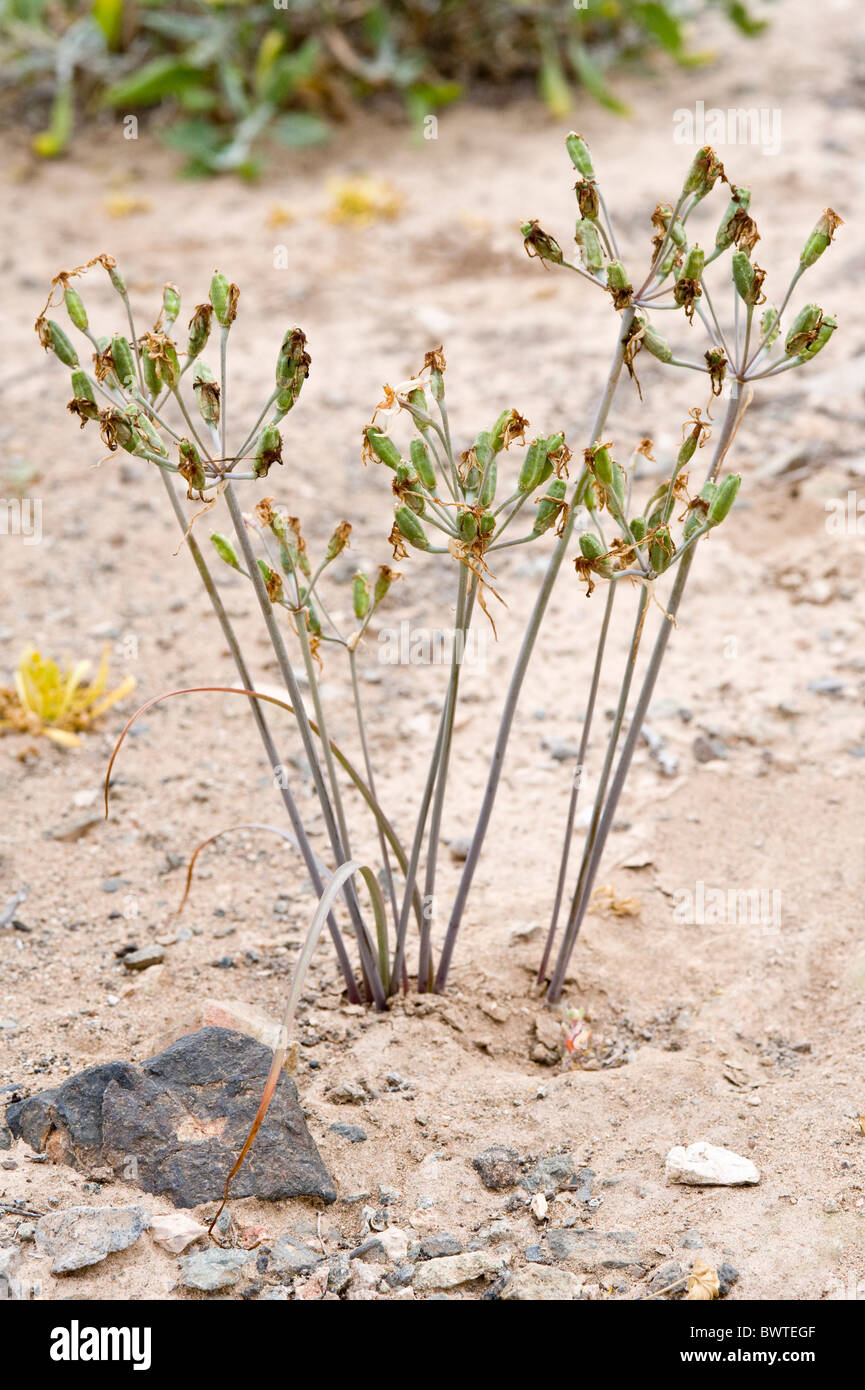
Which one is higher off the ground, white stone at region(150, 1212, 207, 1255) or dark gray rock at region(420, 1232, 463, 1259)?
white stone at region(150, 1212, 207, 1255)

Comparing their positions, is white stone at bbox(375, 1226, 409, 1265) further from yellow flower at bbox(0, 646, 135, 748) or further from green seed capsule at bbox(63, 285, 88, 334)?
yellow flower at bbox(0, 646, 135, 748)

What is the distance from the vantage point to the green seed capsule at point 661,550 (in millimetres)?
1843

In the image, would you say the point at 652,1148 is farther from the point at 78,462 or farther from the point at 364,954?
the point at 78,462

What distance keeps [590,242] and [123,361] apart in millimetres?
696

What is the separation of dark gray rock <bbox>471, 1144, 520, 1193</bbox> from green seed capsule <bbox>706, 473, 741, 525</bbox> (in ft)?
3.53

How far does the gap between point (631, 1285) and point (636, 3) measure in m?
7.58

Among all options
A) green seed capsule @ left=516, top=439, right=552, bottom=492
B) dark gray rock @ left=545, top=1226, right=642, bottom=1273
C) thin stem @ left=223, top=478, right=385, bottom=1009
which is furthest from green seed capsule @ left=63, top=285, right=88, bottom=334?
dark gray rock @ left=545, top=1226, right=642, bottom=1273

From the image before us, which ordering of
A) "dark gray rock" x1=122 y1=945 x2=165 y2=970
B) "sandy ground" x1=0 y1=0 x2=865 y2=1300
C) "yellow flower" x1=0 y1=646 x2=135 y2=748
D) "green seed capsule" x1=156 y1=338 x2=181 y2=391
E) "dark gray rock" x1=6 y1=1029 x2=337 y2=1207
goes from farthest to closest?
"yellow flower" x1=0 y1=646 x2=135 y2=748, "dark gray rock" x1=122 y1=945 x2=165 y2=970, "sandy ground" x1=0 y1=0 x2=865 y2=1300, "dark gray rock" x1=6 y1=1029 x2=337 y2=1207, "green seed capsule" x1=156 y1=338 x2=181 y2=391

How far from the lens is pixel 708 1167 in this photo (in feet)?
6.57

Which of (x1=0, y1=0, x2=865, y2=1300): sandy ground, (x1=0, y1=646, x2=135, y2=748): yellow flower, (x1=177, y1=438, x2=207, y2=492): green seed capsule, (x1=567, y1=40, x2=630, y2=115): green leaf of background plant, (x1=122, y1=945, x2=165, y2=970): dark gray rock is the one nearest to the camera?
(x1=177, y1=438, x2=207, y2=492): green seed capsule

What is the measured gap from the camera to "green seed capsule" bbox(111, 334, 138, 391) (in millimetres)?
1762

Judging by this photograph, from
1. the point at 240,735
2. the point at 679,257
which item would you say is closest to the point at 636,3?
the point at 240,735

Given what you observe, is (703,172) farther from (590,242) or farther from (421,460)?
(421,460)

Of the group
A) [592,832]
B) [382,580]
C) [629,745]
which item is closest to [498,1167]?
[592,832]
